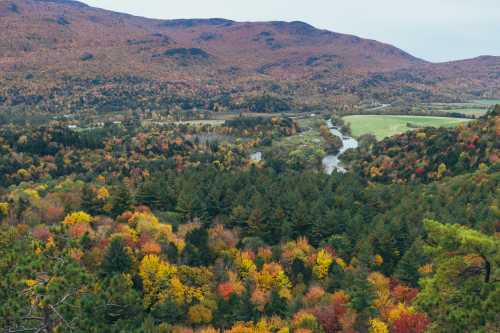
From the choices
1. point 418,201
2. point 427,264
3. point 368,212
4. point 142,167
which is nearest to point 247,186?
point 368,212

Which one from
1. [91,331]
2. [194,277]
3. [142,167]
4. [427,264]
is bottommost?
[142,167]

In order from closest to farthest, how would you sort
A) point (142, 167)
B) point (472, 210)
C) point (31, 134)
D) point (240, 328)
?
point (240, 328), point (472, 210), point (142, 167), point (31, 134)

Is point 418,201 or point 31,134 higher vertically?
point 418,201

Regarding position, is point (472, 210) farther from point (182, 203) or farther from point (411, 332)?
point (182, 203)

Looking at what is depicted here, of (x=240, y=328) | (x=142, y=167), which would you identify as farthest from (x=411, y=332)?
(x=142, y=167)

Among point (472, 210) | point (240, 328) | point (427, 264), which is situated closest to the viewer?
point (240, 328)

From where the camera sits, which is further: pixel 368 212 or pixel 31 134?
pixel 31 134
